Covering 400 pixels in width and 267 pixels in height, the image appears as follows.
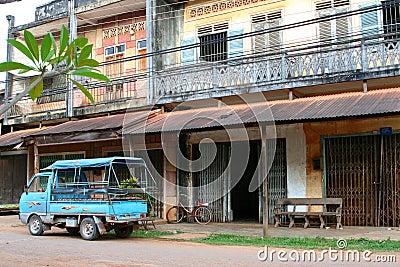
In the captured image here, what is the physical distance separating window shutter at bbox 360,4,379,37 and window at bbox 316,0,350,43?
521 millimetres

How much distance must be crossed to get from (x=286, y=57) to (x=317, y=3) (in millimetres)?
2308

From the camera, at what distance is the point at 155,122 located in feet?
49.5

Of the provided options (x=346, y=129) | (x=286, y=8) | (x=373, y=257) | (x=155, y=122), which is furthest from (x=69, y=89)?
(x=373, y=257)

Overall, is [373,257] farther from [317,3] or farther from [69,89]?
[69,89]

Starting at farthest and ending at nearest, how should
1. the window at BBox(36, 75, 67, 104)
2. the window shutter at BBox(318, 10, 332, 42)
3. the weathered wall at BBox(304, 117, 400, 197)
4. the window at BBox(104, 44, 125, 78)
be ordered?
the window at BBox(36, 75, 67, 104) < the window at BBox(104, 44, 125, 78) < the window shutter at BBox(318, 10, 332, 42) < the weathered wall at BBox(304, 117, 400, 197)

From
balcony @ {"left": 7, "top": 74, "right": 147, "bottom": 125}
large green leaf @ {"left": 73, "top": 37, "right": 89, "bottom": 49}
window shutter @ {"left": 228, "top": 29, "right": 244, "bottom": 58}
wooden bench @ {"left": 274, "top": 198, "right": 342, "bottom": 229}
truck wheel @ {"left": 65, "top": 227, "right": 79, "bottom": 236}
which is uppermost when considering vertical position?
window shutter @ {"left": 228, "top": 29, "right": 244, "bottom": 58}

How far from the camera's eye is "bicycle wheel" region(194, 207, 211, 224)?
15.6 m

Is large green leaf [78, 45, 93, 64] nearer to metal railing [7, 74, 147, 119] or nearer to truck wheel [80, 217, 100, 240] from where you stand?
truck wheel [80, 217, 100, 240]

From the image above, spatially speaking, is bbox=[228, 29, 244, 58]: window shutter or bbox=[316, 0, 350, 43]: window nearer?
bbox=[316, 0, 350, 43]: window

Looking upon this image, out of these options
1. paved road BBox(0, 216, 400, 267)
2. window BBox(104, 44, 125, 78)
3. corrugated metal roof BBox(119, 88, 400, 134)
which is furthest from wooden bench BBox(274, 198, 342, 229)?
window BBox(104, 44, 125, 78)

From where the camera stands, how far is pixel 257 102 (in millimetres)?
14758

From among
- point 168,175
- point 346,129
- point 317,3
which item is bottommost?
point 168,175

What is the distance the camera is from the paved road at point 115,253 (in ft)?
27.1

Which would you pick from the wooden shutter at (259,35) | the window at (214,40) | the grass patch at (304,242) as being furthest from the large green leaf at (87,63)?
the window at (214,40)
